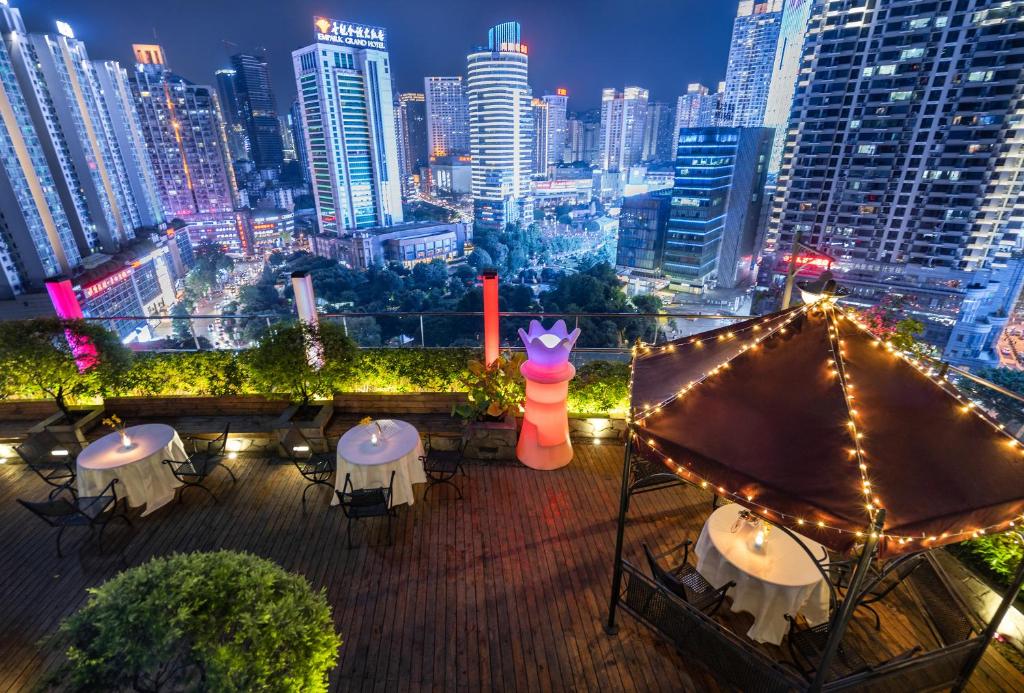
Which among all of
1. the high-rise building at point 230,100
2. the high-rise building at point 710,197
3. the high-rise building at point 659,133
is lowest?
the high-rise building at point 710,197

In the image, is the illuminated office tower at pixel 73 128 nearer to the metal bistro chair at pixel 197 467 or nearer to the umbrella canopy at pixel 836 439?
the metal bistro chair at pixel 197 467

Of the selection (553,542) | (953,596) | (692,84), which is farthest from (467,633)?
(692,84)

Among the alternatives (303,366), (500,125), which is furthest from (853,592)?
(500,125)

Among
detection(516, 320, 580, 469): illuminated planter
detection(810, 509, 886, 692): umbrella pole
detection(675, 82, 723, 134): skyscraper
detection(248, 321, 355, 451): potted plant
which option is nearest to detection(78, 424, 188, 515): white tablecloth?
detection(248, 321, 355, 451): potted plant

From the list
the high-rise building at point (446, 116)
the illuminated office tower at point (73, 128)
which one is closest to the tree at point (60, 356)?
the illuminated office tower at point (73, 128)

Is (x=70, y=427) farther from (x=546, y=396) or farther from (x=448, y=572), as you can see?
(x=546, y=396)

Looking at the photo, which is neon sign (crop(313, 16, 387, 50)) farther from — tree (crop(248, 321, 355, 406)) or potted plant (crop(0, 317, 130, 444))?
tree (crop(248, 321, 355, 406))
